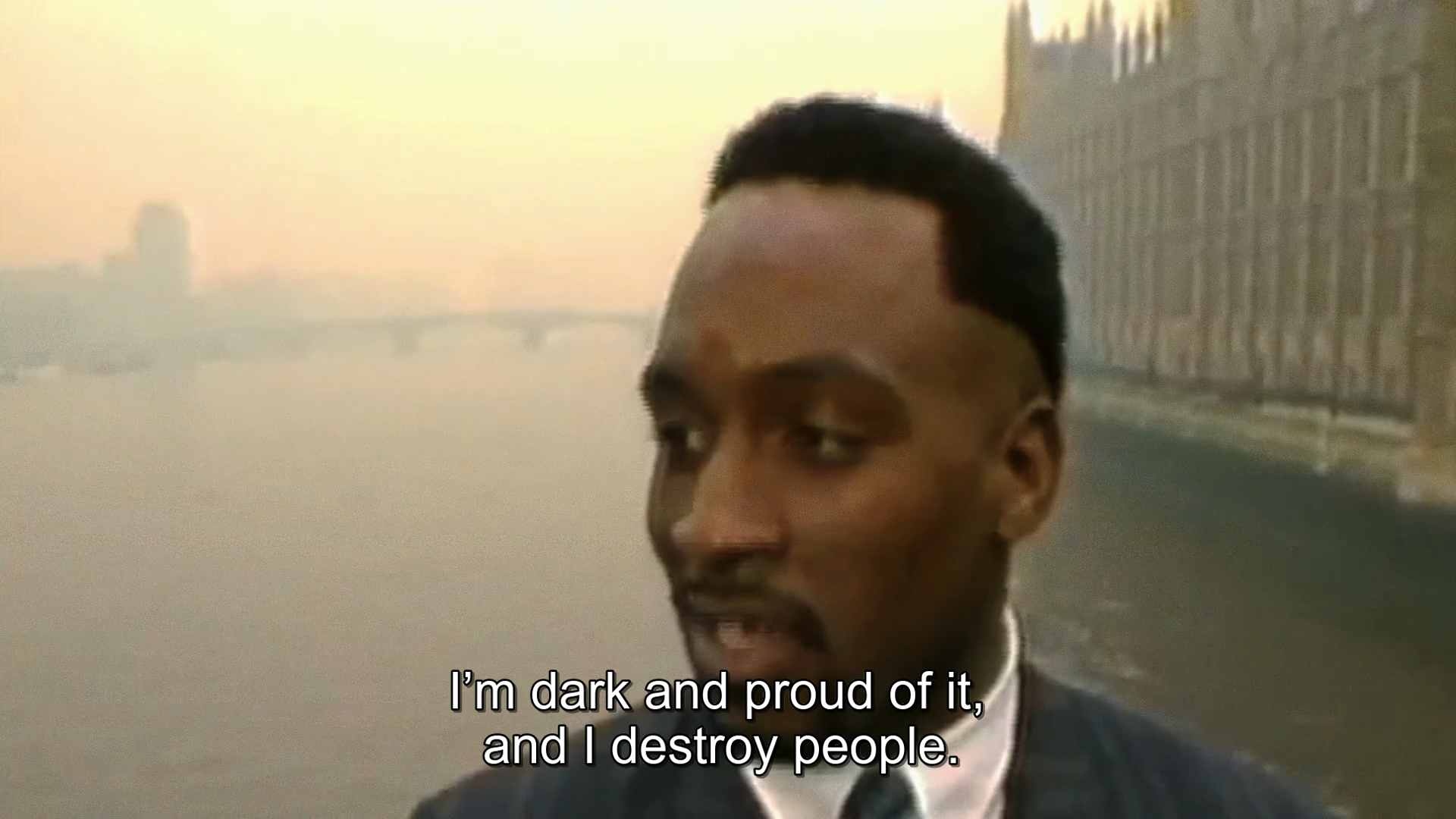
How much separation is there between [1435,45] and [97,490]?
1599mm

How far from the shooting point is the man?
1.88 feet

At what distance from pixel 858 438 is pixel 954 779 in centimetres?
18

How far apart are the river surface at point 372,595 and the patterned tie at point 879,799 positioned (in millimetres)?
711

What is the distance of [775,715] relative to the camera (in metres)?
0.62

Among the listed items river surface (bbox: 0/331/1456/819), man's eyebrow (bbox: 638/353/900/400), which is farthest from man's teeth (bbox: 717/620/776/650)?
river surface (bbox: 0/331/1456/819)

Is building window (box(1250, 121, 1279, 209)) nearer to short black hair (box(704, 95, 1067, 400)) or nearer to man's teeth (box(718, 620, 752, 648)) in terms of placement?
short black hair (box(704, 95, 1067, 400))

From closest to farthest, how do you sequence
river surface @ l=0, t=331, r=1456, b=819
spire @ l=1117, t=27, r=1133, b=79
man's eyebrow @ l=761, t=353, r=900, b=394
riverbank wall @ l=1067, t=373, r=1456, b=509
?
man's eyebrow @ l=761, t=353, r=900, b=394, river surface @ l=0, t=331, r=1456, b=819, spire @ l=1117, t=27, r=1133, b=79, riverbank wall @ l=1067, t=373, r=1456, b=509

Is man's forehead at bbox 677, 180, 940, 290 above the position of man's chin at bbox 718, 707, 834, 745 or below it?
above

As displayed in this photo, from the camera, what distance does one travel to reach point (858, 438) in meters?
0.58

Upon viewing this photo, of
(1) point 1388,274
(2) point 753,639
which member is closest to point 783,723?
(2) point 753,639

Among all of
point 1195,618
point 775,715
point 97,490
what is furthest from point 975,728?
point 97,490

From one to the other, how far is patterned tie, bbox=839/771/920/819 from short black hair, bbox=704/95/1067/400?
0.19 m

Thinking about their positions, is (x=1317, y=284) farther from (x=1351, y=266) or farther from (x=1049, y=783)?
(x=1049, y=783)

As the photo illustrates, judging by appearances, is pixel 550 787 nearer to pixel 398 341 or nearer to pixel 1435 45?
pixel 398 341
